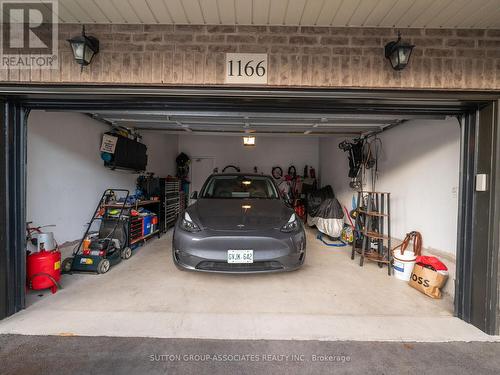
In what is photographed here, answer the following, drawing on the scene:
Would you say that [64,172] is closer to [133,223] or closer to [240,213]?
[133,223]

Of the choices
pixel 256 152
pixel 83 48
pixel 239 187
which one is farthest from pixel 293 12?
pixel 256 152

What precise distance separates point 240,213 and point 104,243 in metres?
1.91

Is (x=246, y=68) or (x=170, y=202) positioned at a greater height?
(x=246, y=68)

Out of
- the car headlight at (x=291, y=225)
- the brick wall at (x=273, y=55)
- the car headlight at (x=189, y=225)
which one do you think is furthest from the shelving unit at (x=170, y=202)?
the brick wall at (x=273, y=55)

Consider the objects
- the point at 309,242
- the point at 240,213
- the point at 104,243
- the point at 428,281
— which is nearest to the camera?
the point at 428,281

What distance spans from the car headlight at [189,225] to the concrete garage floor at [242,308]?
646 millimetres

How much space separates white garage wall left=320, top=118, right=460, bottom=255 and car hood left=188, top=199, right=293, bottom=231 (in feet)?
5.53

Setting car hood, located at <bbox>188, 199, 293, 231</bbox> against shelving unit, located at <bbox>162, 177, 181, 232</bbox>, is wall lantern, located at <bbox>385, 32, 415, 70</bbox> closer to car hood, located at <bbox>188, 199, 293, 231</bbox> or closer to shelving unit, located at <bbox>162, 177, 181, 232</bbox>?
car hood, located at <bbox>188, 199, 293, 231</bbox>

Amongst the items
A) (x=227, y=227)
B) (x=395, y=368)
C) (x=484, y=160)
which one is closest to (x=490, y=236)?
(x=484, y=160)

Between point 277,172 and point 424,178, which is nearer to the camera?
point 424,178

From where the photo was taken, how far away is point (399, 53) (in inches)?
68.0

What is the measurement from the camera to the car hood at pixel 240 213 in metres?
2.55

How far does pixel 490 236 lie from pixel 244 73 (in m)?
2.39

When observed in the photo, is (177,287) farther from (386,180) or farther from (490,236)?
(386,180)
